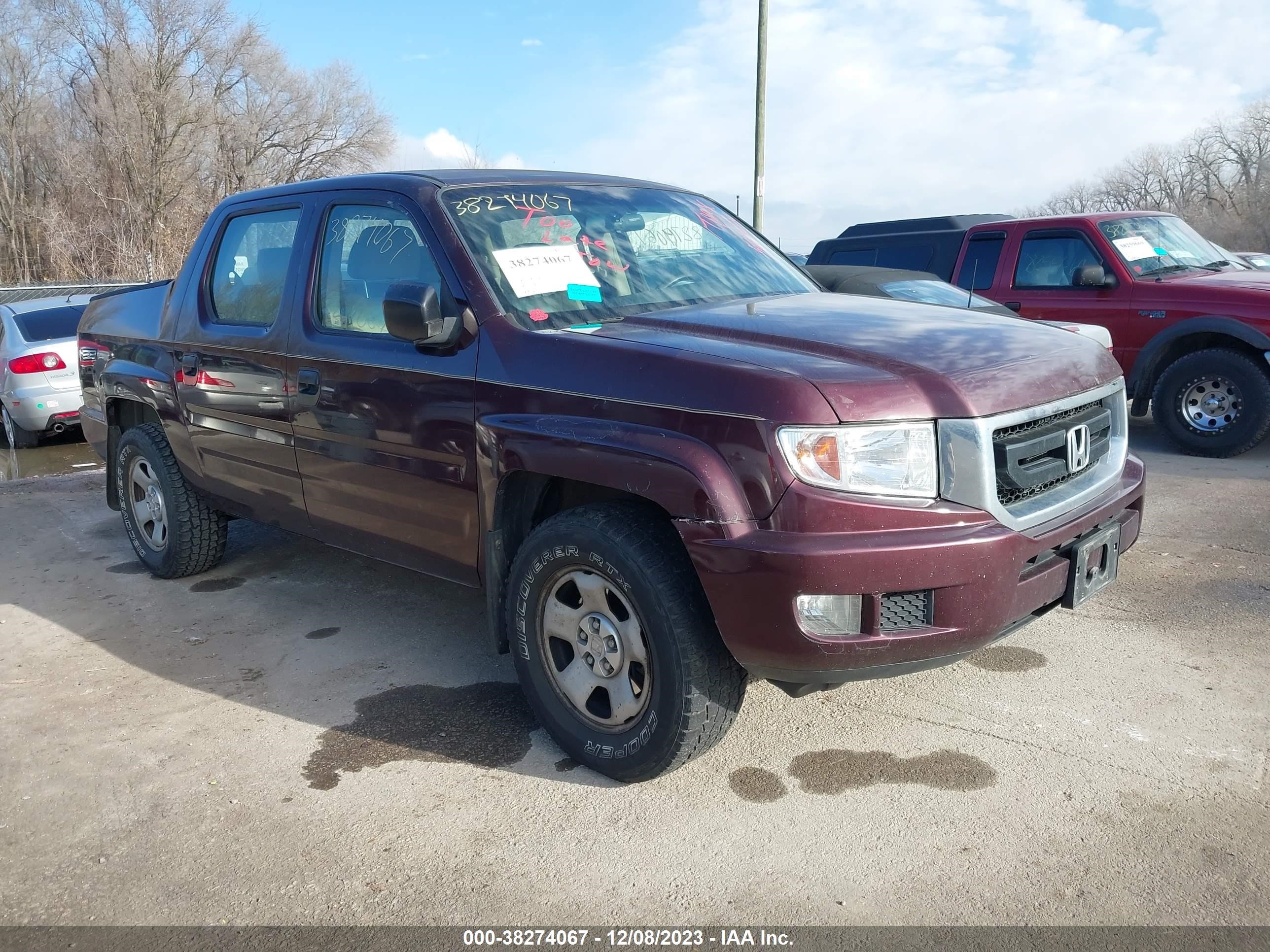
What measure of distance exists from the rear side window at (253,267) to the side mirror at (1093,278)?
5923mm

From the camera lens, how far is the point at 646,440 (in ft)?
9.34

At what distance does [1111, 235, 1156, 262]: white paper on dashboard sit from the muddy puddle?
27.6 feet

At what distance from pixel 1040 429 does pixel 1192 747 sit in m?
1.16

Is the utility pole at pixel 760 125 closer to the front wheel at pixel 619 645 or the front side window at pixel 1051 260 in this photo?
the front side window at pixel 1051 260

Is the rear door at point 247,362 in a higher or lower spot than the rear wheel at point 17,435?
higher

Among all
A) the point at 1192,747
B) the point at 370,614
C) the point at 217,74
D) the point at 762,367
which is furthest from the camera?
the point at 217,74

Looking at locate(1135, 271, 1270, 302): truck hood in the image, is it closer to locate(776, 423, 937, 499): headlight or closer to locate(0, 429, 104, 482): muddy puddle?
locate(776, 423, 937, 499): headlight

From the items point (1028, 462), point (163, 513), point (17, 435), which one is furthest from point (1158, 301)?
point (17, 435)

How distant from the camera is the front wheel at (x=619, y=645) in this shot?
287 cm

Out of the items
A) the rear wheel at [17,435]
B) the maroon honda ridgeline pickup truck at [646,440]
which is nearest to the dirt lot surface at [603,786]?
the maroon honda ridgeline pickup truck at [646,440]

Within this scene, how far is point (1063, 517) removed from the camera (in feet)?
9.84

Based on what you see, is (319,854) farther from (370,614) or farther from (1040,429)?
(1040,429)

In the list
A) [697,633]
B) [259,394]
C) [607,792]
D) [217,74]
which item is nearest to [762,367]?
[697,633]

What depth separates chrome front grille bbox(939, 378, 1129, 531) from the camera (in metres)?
2.75
